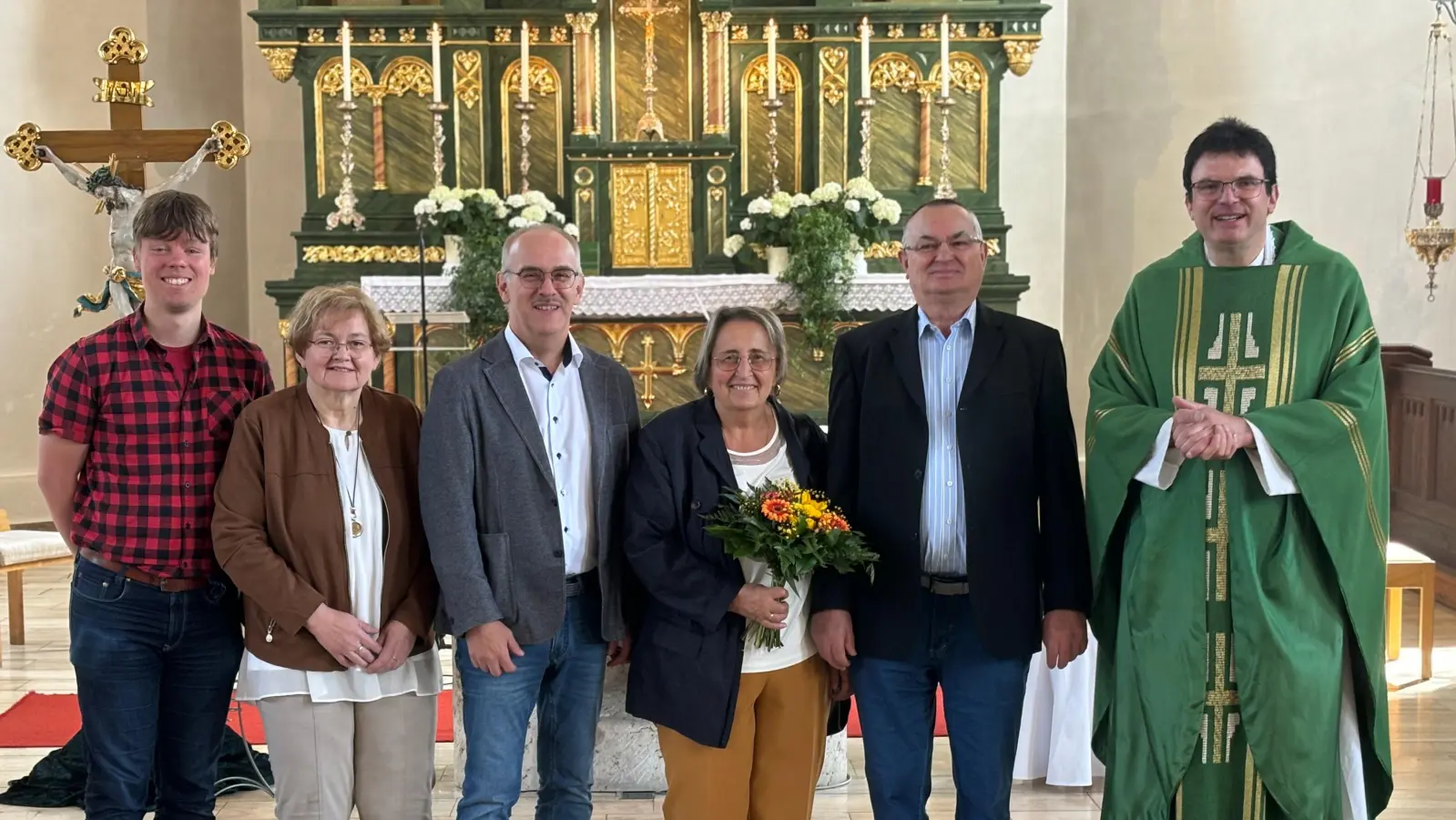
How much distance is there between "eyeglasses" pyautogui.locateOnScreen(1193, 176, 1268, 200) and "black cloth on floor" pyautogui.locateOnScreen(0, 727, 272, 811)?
3.19 metres

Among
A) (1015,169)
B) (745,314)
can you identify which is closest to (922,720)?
(745,314)

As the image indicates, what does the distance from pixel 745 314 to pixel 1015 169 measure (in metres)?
7.11

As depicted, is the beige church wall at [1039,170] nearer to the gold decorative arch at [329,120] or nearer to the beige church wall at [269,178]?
the gold decorative arch at [329,120]

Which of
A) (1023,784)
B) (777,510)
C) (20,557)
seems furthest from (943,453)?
(20,557)

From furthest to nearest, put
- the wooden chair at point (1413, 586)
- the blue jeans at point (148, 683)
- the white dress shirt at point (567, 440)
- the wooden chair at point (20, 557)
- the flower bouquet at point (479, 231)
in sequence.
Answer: the flower bouquet at point (479, 231) → the wooden chair at point (20, 557) → the wooden chair at point (1413, 586) → the white dress shirt at point (567, 440) → the blue jeans at point (148, 683)

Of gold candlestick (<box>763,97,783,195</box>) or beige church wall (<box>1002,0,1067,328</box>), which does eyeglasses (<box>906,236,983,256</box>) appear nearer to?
gold candlestick (<box>763,97,783,195</box>)

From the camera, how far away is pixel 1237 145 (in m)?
2.80

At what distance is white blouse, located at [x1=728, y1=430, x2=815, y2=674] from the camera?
302 centimetres

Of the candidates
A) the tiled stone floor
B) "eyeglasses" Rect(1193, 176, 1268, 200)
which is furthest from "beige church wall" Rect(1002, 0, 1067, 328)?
"eyeglasses" Rect(1193, 176, 1268, 200)

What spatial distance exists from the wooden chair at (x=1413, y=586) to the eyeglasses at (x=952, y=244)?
3.24 m

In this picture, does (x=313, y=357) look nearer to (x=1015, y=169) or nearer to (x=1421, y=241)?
(x=1421, y=241)

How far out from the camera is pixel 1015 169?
971 cm

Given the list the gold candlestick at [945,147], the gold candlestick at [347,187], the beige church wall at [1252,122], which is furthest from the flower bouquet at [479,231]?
the beige church wall at [1252,122]

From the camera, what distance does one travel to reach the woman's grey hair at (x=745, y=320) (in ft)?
9.95
